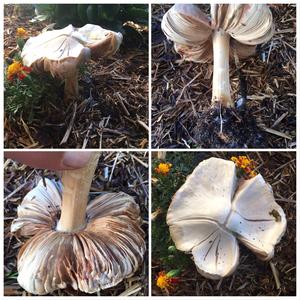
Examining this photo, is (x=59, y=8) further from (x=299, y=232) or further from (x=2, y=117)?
(x=299, y=232)

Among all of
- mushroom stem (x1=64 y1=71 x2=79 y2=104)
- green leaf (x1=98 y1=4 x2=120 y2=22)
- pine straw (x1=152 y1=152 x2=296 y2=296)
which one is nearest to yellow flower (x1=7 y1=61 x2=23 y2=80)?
mushroom stem (x1=64 y1=71 x2=79 y2=104)

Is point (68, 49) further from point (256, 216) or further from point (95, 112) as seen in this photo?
point (256, 216)

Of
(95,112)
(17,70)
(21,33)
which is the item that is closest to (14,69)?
(17,70)

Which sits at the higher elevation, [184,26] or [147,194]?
[184,26]

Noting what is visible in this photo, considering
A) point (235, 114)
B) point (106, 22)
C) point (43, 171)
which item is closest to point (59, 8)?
point (106, 22)

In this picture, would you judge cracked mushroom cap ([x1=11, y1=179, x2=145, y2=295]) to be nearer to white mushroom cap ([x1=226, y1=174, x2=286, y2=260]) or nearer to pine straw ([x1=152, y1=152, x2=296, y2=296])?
pine straw ([x1=152, y1=152, x2=296, y2=296])

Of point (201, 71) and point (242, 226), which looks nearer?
point (242, 226)
